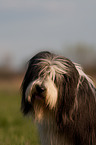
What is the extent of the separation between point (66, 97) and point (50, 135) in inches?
22.9

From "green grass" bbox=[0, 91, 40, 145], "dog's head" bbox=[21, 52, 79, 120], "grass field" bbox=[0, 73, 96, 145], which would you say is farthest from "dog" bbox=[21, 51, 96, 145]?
"green grass" bbox=[0, 91, 40, 145]

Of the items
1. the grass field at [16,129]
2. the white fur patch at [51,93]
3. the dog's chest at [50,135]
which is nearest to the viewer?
the white fur patch at [51,93]

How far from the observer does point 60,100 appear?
371 centimetres

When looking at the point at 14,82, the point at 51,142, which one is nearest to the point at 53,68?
the point at 51,142

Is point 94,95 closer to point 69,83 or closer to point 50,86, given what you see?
point 69,83

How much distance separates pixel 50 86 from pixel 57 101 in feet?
0.77

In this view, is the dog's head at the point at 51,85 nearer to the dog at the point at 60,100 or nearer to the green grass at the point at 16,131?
the dog at the point at 60,100

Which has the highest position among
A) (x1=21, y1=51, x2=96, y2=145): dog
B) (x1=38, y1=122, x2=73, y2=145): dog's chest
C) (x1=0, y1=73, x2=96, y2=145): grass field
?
(x1=21, y1=51, x2=96, y2=145): dog

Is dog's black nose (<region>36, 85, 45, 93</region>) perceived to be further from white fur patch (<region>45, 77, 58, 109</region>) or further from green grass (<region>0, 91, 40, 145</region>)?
green grass (<region>0, 91, 40, 145</region>)

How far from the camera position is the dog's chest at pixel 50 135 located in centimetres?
391

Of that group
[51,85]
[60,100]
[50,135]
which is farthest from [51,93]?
[50,135]

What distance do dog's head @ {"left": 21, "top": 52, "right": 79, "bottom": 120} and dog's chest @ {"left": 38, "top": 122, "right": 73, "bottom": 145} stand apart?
176mm

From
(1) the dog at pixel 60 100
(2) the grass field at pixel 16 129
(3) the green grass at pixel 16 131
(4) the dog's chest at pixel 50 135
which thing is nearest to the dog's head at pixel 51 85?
(1) the dog at pixel 60 100

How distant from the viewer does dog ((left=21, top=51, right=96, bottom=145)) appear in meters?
3.67
